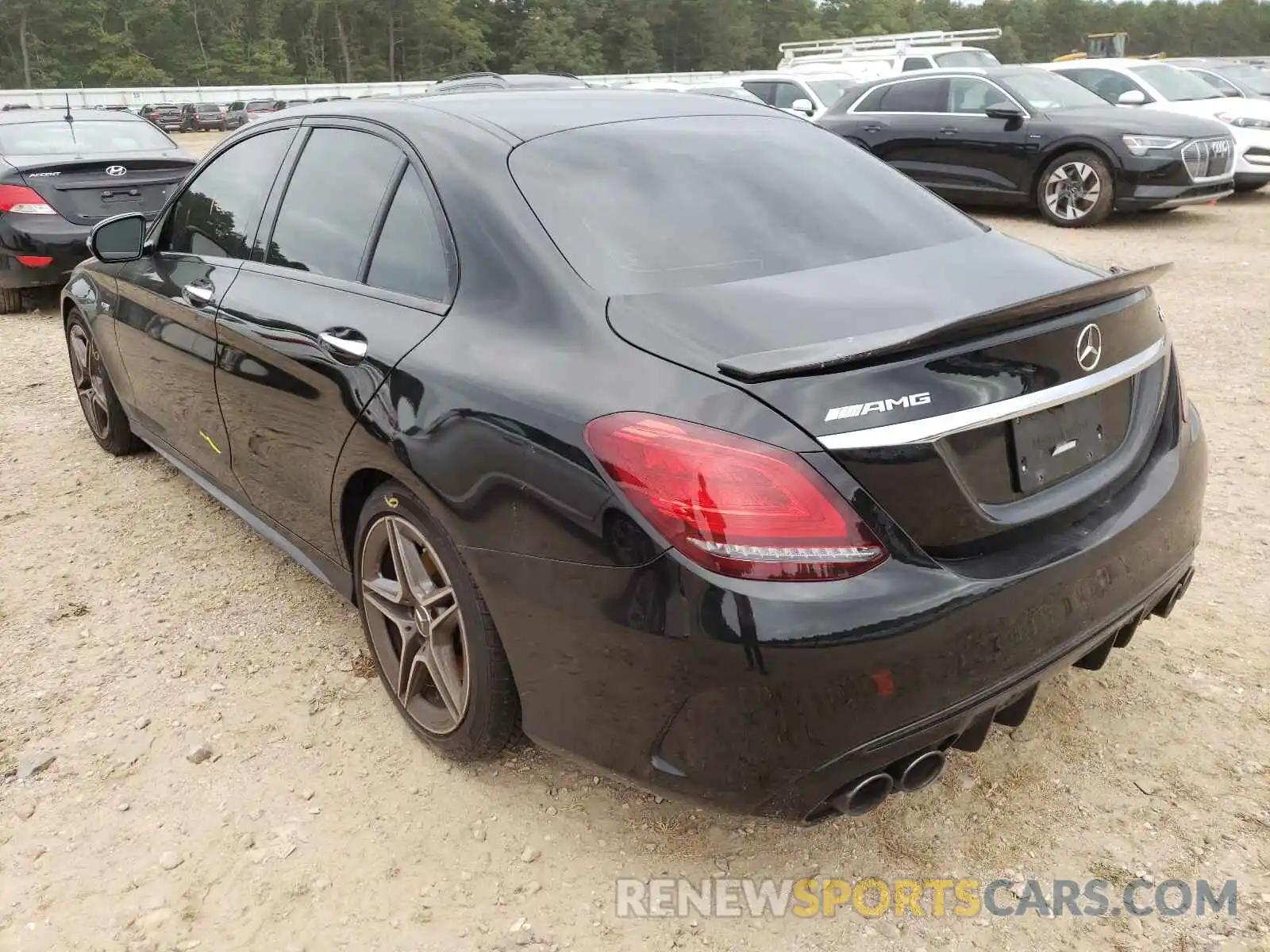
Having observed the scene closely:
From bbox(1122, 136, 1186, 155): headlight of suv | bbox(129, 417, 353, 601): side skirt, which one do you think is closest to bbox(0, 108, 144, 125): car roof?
bbox(129, 417, 353, 601): side skirt

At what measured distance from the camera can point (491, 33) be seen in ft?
307

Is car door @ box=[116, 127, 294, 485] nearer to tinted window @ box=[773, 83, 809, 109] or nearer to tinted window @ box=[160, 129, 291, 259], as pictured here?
tinted window @ box=[160, 129, 291, 259]

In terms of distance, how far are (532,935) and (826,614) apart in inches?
38.3

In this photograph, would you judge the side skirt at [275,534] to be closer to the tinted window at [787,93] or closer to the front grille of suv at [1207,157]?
the front grille of suv at [1207,157]

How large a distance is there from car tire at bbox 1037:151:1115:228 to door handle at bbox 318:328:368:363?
938 cm

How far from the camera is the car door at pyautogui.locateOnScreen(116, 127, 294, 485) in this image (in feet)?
11.1

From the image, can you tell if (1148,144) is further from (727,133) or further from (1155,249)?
(727,133)

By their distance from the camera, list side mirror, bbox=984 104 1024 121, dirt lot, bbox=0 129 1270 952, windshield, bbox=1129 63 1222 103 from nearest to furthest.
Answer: dirt lot, bbox=0 129 1270 952 → side mirror, bbox=984 104 1024 121 → windshield, bbox=1129 63 1222 103

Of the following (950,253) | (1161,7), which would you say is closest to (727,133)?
(950,253)

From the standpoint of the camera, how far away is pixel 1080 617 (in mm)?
2066

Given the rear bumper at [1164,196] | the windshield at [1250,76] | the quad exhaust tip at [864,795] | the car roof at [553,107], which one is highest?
the windshield at [1250,76]

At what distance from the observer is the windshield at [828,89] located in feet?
54.1

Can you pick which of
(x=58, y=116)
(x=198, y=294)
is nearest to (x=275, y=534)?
(x=198, y=294)

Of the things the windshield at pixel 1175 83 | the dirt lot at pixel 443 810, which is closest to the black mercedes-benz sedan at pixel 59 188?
the dirt lot at pixel 443 810
